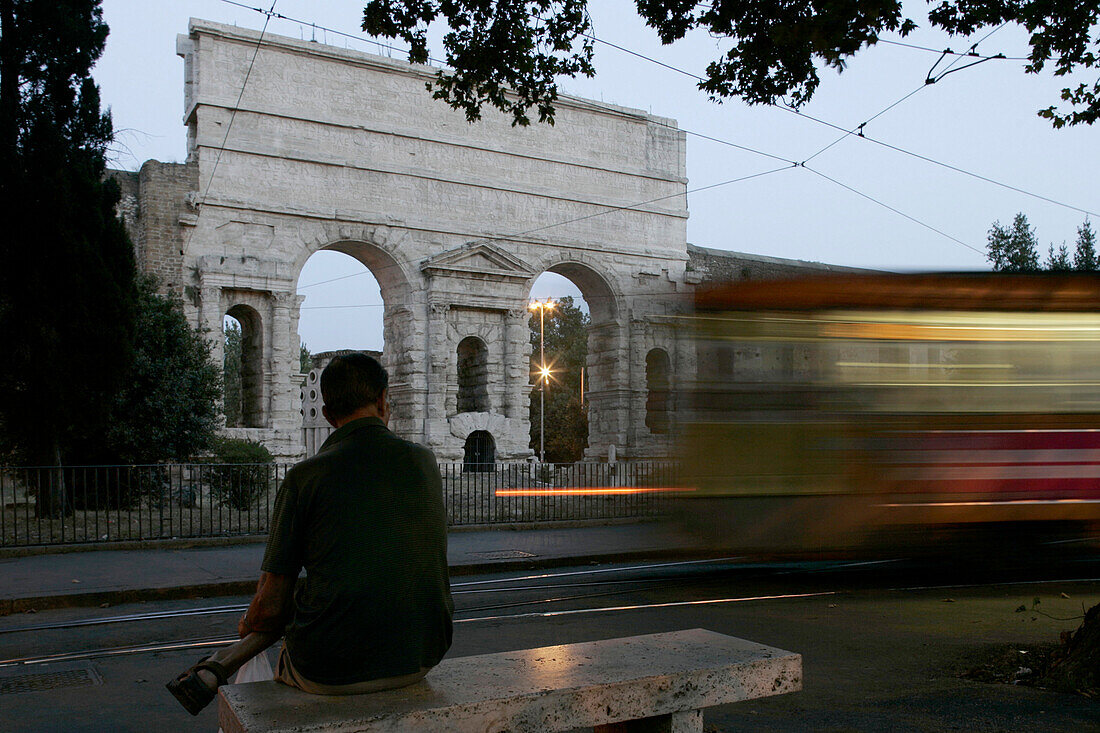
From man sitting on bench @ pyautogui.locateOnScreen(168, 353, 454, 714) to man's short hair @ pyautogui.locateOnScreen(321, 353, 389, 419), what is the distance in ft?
0.17

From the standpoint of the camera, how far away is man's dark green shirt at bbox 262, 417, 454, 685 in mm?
2879

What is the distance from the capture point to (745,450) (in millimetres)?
8766

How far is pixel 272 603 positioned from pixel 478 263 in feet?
85.9

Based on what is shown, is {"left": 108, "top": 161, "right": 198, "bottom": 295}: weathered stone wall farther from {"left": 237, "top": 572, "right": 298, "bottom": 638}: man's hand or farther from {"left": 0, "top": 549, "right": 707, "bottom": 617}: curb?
{"left": 237, "top": 572, "right": 298, "bottom": 638}: man's hand

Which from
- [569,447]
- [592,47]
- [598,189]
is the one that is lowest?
[569,447]

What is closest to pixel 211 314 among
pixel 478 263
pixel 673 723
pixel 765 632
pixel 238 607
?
pixel 478 263

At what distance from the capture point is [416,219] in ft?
91.6

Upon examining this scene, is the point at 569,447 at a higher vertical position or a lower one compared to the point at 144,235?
lower

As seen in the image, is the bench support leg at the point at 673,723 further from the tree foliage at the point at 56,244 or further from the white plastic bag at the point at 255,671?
the tree foliage at the point at 56,244

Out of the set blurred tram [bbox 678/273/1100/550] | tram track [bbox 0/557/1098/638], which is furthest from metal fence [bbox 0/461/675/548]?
blurred tram [bbox 678/273/1100/550]

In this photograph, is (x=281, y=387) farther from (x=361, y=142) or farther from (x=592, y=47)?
(x=592, y=47)

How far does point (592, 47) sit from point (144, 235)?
17.8 m

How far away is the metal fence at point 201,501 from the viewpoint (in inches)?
488

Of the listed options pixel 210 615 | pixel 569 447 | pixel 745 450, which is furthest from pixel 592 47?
pixel 569 447
